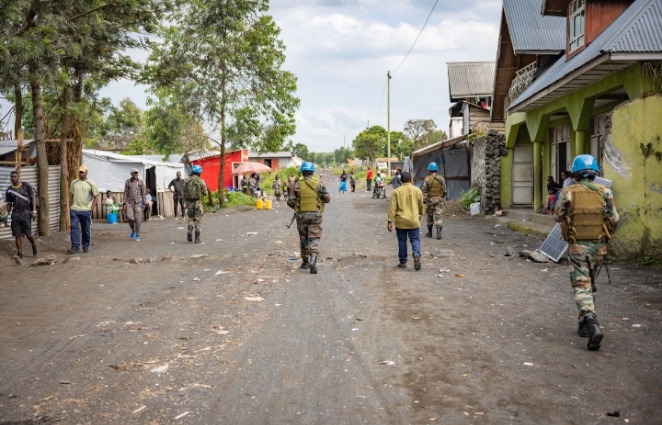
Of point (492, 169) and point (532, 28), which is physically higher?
point (532, 28)

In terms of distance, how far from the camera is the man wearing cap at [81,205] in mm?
12578

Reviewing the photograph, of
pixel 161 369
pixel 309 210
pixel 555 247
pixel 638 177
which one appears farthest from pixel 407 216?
pixel 161 369

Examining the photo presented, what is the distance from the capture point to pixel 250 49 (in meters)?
28.5

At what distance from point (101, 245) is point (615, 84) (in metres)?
11.5

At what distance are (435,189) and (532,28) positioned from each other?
7.11 m

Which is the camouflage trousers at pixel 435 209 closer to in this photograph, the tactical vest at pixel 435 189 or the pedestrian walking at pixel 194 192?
the tactical vest at pixel 435 189

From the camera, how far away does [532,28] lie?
18.2 metres

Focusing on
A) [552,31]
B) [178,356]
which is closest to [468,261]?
[178,356]

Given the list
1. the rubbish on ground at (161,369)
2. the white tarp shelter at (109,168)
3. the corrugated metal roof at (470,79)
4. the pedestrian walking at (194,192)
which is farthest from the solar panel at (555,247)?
the corrugated metal roof at (470,79)

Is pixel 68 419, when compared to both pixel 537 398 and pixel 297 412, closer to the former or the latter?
pixel 297 412

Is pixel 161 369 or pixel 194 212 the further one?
pixel 194 212

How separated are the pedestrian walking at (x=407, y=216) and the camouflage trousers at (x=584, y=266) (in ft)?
14.2

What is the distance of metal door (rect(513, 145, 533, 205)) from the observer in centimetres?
2147

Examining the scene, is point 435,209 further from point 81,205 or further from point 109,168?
point 109,168
